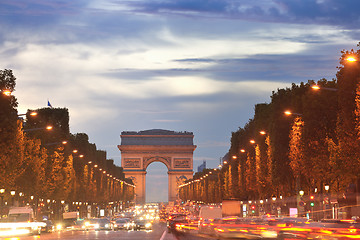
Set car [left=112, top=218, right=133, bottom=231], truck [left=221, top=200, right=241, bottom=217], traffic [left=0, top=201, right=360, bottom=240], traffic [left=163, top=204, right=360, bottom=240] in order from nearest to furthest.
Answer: traffic [left=163, top=204, right=360, bottom=240], traffic [left=0, top=201, right=360, bottom=240], car [left=112, top=218, right=133, bottom=231], truck [left=221, top=200, right=241, bottom=217]

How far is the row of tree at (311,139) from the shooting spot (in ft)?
162

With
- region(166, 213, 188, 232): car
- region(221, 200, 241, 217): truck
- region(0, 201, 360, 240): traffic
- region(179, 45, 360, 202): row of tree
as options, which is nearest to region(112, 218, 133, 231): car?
region(0, 201, 360, 240): traffic

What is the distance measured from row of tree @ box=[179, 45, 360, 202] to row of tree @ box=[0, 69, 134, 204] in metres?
22.5

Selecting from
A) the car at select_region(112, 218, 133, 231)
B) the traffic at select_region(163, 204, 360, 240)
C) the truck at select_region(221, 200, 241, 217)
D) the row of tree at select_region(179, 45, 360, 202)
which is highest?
the row of tree at select_region(179, 45, 360, 202)

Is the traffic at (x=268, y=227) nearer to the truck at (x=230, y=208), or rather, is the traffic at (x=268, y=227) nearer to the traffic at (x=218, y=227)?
the traffic at (x=218, y=227)

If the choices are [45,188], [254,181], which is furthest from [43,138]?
[254,181]

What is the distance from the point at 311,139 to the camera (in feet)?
201

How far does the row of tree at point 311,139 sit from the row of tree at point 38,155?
73.9ft

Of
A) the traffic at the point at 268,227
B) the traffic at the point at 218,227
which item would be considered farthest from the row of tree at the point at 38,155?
the traffic at the point at 268,227

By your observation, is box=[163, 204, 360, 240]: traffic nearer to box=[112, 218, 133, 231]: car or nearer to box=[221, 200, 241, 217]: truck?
box=[221, 200, 241, 217]: truck

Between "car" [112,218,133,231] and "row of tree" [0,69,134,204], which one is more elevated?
"row of tree" [0,69,134,204]

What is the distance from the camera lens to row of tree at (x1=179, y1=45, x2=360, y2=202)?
4925cm

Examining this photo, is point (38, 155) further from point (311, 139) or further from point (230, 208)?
point (311, 139)

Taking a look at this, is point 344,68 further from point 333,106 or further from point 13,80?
point 13,80
